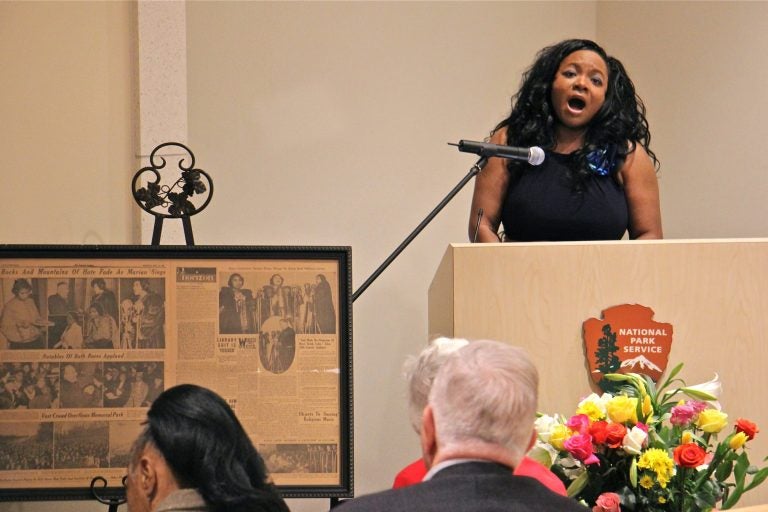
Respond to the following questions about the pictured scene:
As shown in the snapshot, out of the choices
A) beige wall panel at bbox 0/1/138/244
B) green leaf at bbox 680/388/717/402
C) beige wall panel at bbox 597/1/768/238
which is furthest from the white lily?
beige wall panel at bbox 0/1/138/244

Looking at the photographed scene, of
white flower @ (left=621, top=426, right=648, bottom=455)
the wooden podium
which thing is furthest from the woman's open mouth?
white flower @ (left=621, top=426, right=648, bottom=455)

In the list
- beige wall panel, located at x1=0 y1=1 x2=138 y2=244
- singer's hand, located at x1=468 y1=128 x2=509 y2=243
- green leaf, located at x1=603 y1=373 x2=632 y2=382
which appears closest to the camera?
green leaf, located at x1=603 y1=373 x2=632 y2=382

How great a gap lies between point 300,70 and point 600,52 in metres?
1.96

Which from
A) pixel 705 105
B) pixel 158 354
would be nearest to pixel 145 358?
pixel 158 354

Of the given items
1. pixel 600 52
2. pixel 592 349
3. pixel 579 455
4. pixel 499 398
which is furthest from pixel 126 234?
pixel 499 398

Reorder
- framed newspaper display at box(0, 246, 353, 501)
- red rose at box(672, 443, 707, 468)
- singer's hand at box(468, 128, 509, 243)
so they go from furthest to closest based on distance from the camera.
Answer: singer's hand at box(468, 128, 509, 243)
framed newspaper display at box(0, 246, 353, 501)
red rose at box(672, 443, 707, 468)

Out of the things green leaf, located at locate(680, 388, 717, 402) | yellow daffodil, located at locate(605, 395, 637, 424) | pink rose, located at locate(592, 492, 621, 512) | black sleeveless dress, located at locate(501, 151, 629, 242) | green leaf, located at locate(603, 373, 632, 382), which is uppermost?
black sleeveless dress, located at locate(501, 151, 629, 242)

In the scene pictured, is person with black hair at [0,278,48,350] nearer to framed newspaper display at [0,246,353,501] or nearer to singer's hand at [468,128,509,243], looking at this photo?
framed newspaper display at [0,246,353,501]

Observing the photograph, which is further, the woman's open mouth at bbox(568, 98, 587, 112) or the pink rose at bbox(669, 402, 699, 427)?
the woman's open mouth at bbox(568, 98, 587, 112)

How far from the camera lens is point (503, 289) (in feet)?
9.18

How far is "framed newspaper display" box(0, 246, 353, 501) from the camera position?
10.7ft

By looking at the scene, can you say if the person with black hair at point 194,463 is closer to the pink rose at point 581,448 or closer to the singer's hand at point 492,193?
the pink rose at point 581,448

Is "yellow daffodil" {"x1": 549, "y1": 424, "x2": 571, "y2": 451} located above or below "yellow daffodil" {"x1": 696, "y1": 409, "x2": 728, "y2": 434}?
below

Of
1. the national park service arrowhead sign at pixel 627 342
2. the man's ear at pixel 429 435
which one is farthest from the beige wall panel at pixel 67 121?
the man's ear at pixel 429 435
